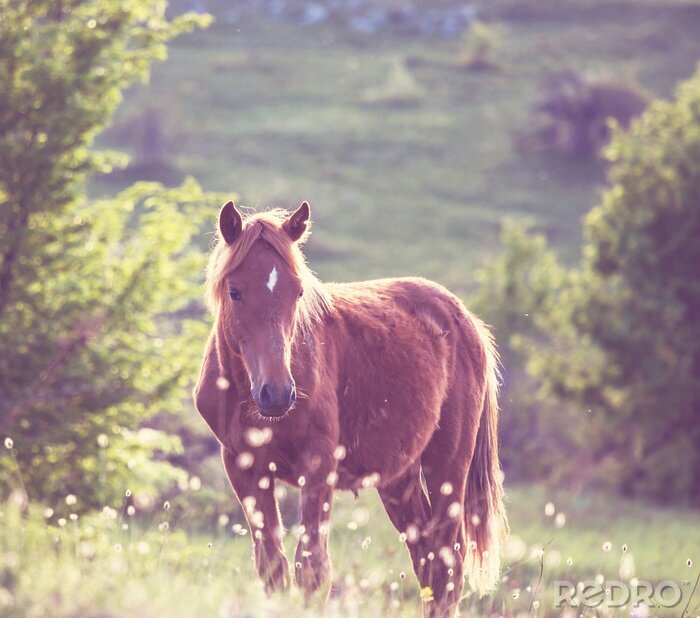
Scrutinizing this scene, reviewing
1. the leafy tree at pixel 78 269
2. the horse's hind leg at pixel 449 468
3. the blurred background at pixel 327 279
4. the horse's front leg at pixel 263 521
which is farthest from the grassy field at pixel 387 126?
the horse's front leg at pixel 263 521

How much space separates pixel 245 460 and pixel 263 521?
68 cm

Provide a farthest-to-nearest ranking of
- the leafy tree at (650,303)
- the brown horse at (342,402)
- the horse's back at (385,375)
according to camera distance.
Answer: the leafy tree at (650,303), the horse's back at (385,375), the brown horse at (342,402)

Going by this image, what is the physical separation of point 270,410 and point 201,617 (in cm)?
140

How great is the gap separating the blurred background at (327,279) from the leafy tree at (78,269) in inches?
1.3

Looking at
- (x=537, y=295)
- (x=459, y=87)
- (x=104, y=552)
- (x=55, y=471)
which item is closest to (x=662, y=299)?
(x=537, y=295)

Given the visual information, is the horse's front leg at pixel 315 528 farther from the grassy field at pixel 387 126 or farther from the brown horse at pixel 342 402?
the grassy field at pixel 387 126

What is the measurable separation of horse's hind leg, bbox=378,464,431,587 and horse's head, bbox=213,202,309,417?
1856mm

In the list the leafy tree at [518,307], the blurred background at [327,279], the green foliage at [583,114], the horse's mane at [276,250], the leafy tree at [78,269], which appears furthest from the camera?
the green foliage at [583,114]

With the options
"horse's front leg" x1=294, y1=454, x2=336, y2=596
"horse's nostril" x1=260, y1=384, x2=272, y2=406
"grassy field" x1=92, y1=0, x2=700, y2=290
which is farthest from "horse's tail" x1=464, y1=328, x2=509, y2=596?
"grassy field" x1=92, y1=0, x2=700, y2=290

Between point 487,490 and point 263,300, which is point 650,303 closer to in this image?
point 487,490

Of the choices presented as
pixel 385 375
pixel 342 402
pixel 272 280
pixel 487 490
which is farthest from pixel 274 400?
pixel 487 490

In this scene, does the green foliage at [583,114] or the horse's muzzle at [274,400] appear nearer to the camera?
the horse's muzzle at [274,400]

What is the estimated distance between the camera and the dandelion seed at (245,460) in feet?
16.0

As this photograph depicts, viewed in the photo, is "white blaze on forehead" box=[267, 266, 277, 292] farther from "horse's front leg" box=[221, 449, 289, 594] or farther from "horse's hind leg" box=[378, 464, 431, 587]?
"horse's hind leg" box=[378, 464, 431, 587]
